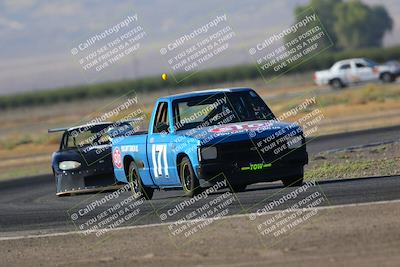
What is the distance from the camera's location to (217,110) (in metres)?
16.3

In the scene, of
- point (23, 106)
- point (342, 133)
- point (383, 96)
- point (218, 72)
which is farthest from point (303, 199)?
point (218, 72)

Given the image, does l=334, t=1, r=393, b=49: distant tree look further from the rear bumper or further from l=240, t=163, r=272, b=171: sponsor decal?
l=240, t=163, r=272, b=171: sponsor decal

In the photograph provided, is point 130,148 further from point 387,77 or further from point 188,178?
point 387,77

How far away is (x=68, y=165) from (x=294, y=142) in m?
5.60

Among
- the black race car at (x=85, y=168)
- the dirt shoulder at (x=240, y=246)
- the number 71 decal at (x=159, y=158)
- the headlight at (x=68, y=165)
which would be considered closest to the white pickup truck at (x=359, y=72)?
the black race car at (x=85, y=168)

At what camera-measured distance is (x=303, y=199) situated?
14.2m

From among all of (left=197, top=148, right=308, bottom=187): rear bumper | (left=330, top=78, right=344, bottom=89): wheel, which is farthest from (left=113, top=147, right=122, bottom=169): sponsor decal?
(left=330, top=78, right=344, bottom=89): wheel

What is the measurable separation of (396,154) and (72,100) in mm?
92007

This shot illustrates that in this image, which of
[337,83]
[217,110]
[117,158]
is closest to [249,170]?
[217,110]

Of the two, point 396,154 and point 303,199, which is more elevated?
point 303,199

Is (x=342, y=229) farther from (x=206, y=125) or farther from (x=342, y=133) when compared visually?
(x=342, y=133)

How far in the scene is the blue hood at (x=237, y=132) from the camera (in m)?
15.1

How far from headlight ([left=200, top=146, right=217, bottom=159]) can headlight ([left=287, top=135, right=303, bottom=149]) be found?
1.11 m

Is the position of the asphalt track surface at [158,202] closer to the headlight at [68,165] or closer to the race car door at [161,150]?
the race car door at [161,150]
